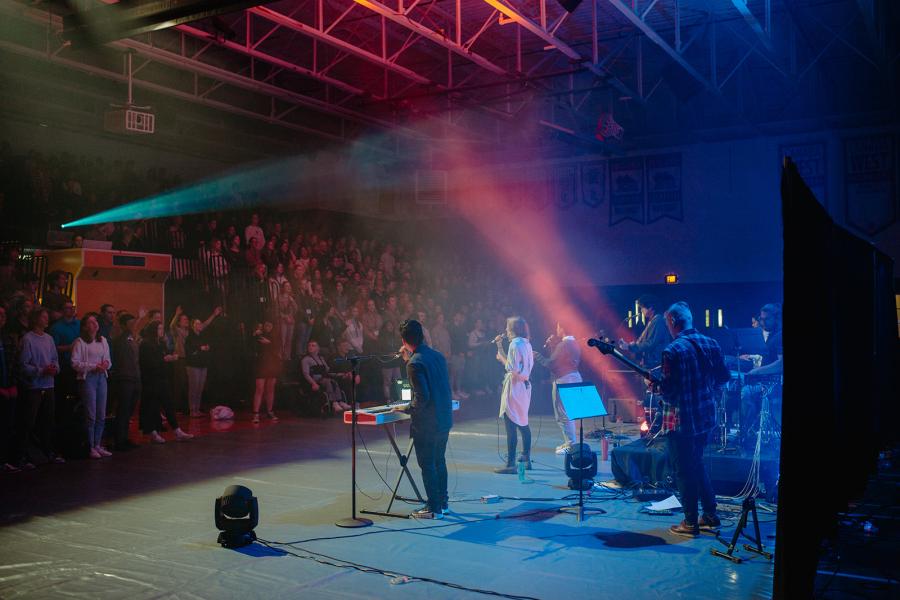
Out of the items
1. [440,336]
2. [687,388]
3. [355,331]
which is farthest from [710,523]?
[440,336]

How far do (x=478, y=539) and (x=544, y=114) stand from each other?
15.4m

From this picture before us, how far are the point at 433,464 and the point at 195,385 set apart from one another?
807 cm

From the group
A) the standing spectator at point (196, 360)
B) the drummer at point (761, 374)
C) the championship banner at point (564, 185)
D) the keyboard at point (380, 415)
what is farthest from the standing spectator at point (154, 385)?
the championship banner at point (564, 185)

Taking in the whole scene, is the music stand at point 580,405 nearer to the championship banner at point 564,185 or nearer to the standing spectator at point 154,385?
the standing spectator at point 154,385

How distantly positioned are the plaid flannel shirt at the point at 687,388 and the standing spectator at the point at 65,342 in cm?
777

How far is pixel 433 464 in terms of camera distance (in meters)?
6.73

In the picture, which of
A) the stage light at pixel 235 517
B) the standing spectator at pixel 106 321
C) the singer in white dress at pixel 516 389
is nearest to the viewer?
the stage light at pixel 235 517

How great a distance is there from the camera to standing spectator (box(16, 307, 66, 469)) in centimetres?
929

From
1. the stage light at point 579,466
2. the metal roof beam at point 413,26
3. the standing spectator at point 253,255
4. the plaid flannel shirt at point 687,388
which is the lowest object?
the stage light at point 579,466

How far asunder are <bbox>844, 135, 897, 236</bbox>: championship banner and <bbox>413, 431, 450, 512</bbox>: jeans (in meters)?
14.1

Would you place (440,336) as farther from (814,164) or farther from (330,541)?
(330,541)

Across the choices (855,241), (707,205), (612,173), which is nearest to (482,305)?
(612,173)

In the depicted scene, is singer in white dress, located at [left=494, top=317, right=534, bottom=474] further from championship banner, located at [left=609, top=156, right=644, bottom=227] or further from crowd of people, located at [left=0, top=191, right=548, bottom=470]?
championship banner, located at [left=609, top=156, right=644, bottom=227]

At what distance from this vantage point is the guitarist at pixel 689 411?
609 centimetres
